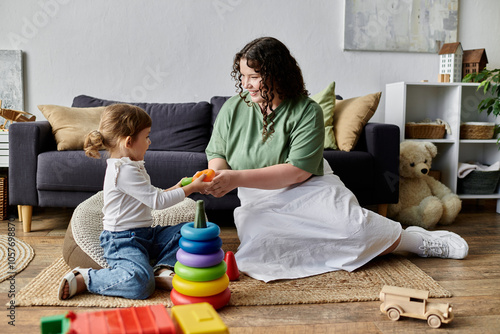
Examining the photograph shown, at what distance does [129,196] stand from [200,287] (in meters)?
0.46

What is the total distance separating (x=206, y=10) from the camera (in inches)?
131

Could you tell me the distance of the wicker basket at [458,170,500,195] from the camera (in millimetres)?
3146

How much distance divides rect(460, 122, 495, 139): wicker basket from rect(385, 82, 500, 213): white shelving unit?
0.05 metres

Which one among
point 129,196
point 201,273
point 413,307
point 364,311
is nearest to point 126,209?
point 129,196

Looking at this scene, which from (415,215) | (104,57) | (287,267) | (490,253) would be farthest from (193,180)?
(104,57)

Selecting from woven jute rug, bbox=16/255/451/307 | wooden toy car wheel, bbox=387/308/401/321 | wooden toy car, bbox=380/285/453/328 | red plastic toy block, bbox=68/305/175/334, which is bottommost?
woven jute rug, bbox=16/255/451/307

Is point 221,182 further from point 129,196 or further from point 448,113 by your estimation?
point 448,113

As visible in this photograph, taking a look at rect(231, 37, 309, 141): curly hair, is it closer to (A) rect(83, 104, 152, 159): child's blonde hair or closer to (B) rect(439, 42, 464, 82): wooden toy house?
(A) rect(83, 104, 152, 159): child's blonde hair

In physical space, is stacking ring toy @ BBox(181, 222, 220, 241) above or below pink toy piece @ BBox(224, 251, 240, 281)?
above

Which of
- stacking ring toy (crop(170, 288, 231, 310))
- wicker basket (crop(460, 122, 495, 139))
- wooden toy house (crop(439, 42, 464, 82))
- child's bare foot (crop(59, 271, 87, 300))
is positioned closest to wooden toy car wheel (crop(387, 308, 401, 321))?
stacking ring toy (crop(170, 288, 231, 310))

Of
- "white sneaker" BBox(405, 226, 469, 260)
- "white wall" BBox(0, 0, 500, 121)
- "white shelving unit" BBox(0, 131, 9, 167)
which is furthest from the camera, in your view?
"white wall" BBox(0, 0, 500, 121)

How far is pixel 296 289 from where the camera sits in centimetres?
171

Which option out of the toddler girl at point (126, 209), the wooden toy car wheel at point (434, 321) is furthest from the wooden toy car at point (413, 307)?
the toddler girl at point (126, 209)

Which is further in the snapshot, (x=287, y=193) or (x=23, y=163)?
(x=23, y=163)
